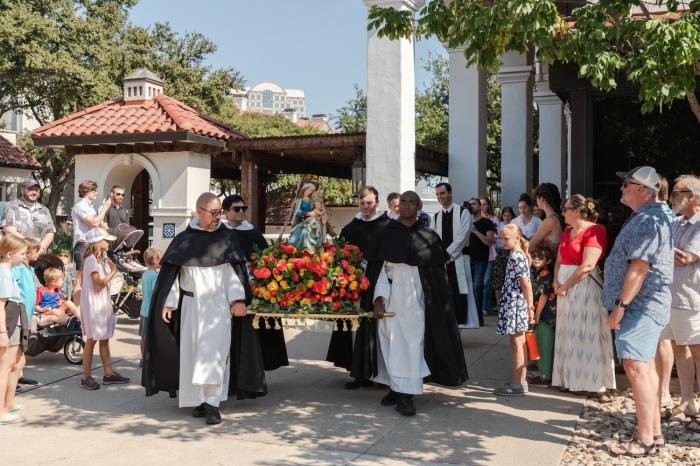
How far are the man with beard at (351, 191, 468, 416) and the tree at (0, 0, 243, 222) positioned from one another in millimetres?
24189

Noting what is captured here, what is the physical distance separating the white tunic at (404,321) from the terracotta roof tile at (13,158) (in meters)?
27.6

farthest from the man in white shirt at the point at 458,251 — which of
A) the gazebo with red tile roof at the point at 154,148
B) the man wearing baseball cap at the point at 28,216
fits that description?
Result: the gazebo with red tile roof at the point at 154,148

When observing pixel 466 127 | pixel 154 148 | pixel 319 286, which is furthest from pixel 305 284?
pixel 154 148

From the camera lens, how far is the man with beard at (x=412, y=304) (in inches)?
247

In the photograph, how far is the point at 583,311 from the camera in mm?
6570

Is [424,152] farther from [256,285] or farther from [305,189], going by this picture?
[256,285]

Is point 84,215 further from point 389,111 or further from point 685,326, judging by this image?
point 685,326

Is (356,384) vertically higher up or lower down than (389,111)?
lower down

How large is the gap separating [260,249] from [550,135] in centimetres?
1192

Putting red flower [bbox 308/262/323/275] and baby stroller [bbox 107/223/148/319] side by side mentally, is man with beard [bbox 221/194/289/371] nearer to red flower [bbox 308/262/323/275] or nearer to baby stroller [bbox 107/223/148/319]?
red flower [bbox 308/262/323/275]

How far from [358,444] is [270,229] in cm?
2500

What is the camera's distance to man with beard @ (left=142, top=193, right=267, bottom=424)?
6043 millimetres

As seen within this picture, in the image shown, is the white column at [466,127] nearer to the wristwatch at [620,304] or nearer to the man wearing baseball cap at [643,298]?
the man wearing baseball cap at [643,298]

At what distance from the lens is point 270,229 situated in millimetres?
30094
